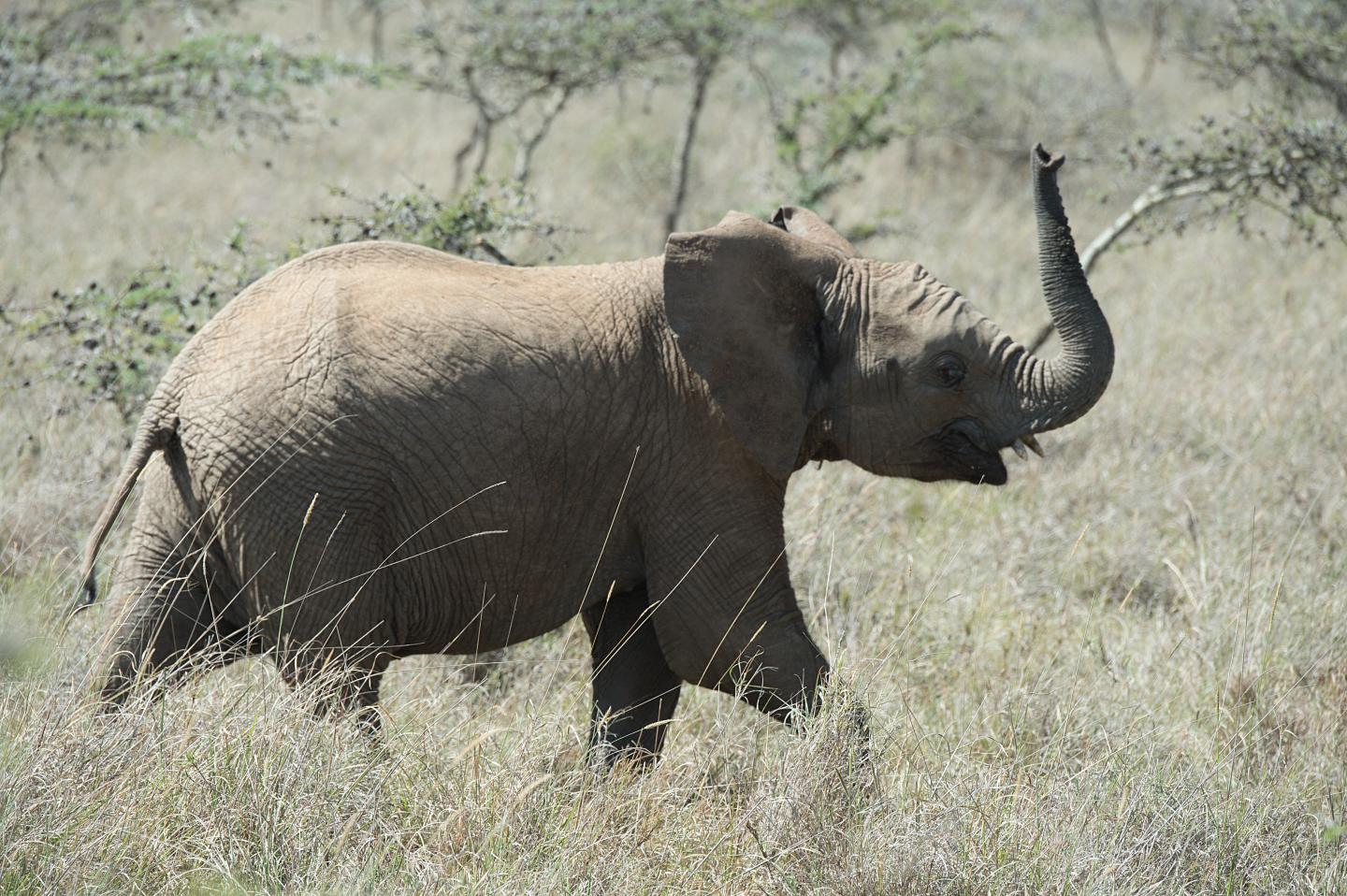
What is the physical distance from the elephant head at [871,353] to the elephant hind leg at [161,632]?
1.62m

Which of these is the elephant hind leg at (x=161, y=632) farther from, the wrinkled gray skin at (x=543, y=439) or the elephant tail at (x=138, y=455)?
the elephant tail at (x=138, y=455)

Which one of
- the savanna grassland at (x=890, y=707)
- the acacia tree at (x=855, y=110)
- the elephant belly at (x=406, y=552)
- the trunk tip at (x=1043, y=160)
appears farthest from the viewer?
the acacia tree at (x=855, y=110)

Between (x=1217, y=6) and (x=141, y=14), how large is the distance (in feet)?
49.2

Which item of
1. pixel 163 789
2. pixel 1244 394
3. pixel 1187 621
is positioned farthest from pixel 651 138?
pixel 163 789

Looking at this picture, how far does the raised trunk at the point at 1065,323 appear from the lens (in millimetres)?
4531

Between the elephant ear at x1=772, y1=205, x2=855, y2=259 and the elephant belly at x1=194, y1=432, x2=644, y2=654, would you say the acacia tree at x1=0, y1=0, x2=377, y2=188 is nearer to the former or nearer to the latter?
the elephant ear at x1=772, y1=205, x2=855, y2=259

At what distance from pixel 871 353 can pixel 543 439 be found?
3.51 ft

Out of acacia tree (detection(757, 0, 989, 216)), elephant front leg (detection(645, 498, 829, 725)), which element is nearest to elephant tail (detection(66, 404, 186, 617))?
elephant front leg (detection(645, 498, 829, 725))

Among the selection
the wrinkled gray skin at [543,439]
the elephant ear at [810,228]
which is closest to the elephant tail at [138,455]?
the wrinkled gray skin at [543,439]

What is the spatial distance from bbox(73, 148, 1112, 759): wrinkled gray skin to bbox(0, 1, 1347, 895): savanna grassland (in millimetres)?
242

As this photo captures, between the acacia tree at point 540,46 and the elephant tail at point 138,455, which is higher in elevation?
the acacia tree at point 540,46

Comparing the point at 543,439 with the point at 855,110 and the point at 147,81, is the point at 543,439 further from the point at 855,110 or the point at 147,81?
the point at 855,110

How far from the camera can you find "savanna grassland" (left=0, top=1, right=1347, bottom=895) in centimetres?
375

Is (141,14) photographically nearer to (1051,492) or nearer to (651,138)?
(651,138)
